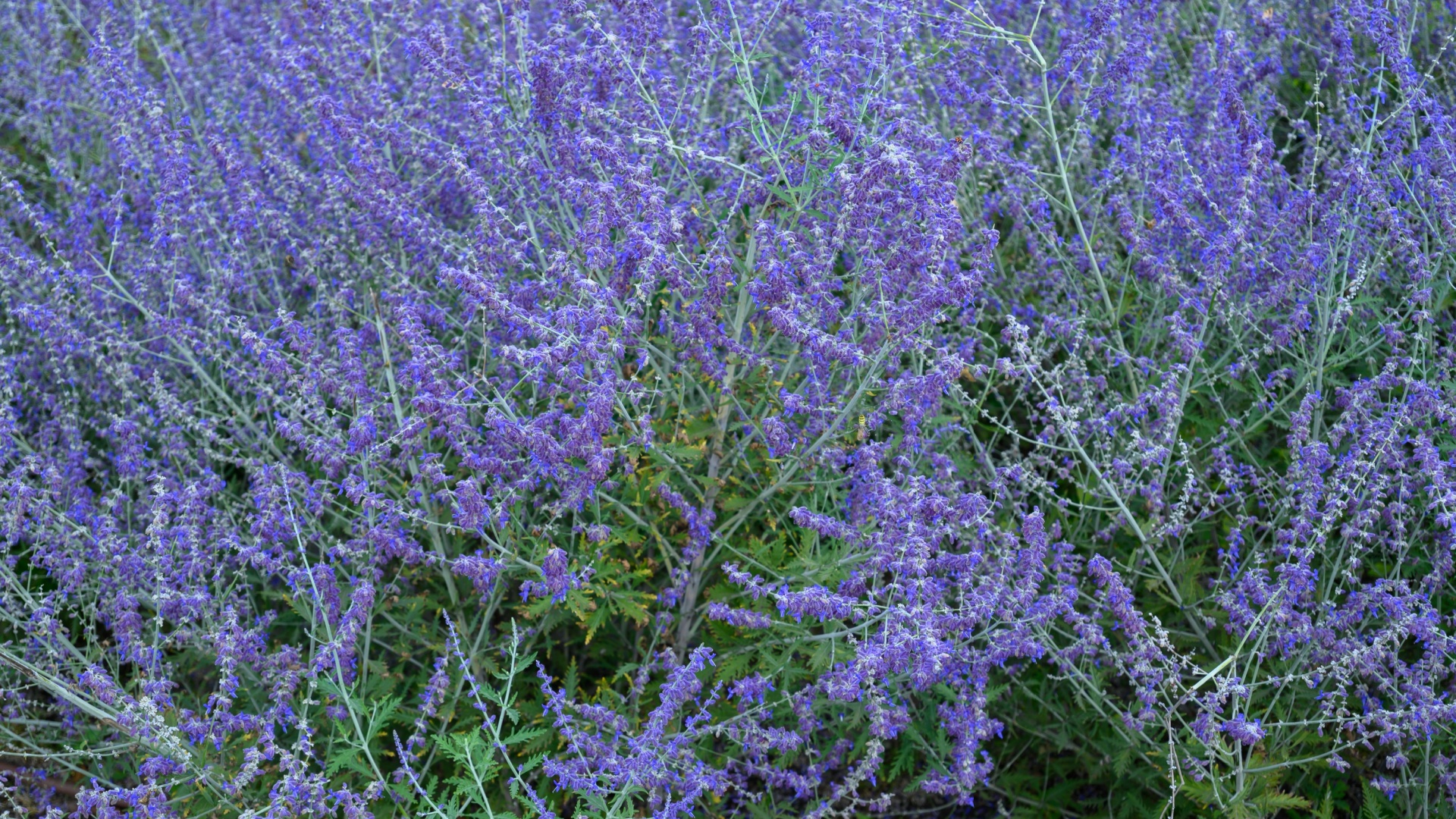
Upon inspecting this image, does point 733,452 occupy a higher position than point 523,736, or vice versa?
point 733,452

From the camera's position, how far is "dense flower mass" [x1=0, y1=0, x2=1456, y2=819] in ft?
10.8

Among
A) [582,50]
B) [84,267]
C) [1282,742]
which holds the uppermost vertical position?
[582,50]

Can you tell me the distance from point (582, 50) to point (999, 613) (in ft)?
A: 6.80

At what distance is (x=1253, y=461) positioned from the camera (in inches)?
165

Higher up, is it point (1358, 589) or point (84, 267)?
point (84, 267)

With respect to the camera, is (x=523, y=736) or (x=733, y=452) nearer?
(x=523, y=736)

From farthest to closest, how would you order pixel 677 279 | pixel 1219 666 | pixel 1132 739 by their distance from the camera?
pixel 1132 739
pixel 677 279
pixel 1219 666

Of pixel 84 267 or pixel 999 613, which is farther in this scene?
pixel 84 267

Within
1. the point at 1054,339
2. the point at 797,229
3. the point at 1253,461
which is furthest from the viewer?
the point at 1054,339

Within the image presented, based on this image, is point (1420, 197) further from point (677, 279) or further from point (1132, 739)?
point (677, 279)

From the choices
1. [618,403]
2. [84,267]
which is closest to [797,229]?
[618,403]

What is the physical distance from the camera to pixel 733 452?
386cm

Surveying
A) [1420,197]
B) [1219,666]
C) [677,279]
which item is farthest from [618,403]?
[1420,197]

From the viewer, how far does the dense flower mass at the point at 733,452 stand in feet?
10.8
